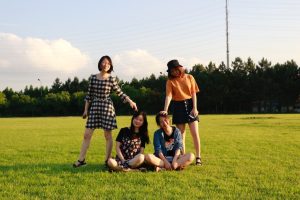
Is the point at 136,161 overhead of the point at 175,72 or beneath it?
beneath

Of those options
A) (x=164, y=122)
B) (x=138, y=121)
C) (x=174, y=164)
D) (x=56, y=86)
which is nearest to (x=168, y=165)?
(x=174, y=164)

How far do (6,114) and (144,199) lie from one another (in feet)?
276

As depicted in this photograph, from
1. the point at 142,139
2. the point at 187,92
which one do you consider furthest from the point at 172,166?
the point at 187,92

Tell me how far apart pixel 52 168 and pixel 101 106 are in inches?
54.0

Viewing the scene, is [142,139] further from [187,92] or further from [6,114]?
[6,114]

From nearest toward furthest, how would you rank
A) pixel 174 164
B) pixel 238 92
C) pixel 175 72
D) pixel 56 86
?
pixel 174 164, pixel 175 72, pixel 238 92, pixel 56 86

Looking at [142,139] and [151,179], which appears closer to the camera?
[151,179]

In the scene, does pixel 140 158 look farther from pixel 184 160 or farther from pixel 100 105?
pixel 100 105

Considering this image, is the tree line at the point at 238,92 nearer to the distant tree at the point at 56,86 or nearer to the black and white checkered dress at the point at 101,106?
the distant tree at the point at 56,86

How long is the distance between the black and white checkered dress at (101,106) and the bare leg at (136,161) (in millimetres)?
979

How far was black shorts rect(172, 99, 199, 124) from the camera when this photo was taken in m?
8.41

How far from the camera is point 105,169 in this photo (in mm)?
7562

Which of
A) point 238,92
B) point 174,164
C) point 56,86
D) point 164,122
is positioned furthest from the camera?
point 56,86

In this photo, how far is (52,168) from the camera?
772 cm
